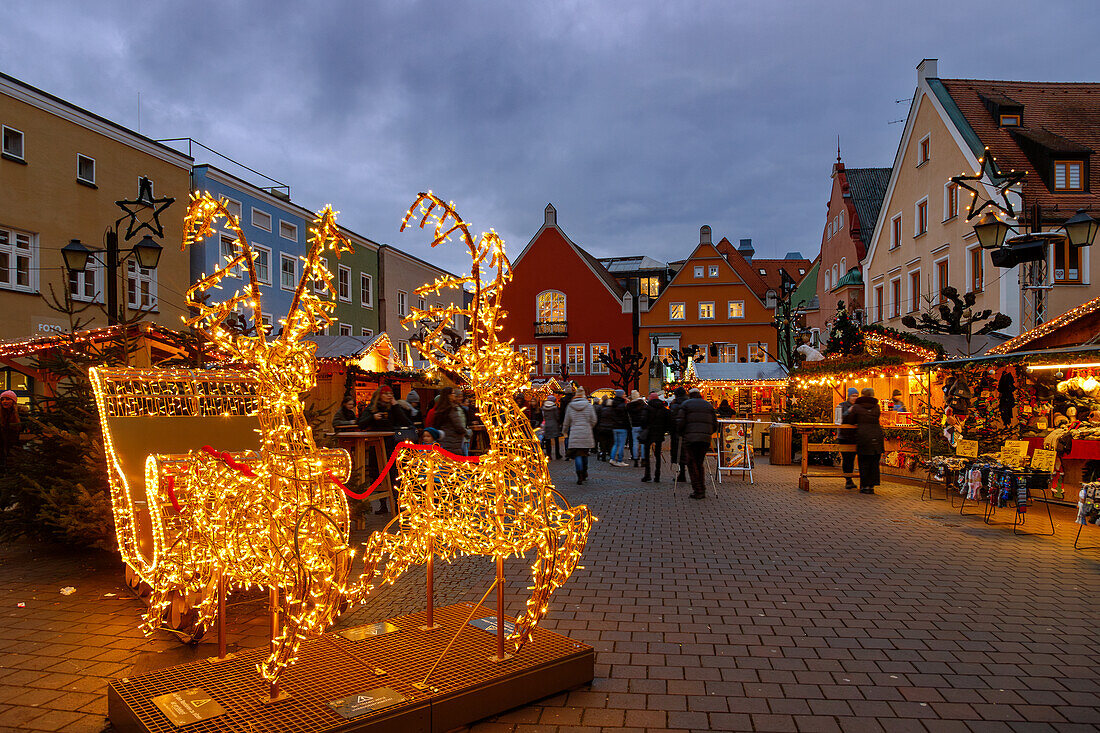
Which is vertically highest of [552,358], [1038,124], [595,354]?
[1038,124]

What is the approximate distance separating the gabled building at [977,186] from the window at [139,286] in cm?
2545

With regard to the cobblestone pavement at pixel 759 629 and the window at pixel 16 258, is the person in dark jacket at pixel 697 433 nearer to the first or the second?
the cobblestone pavement at pixel 759 629

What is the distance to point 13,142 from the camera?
18.6 metres

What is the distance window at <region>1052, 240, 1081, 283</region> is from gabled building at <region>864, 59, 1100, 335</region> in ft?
0.10

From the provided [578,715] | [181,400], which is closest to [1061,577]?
[578,715]

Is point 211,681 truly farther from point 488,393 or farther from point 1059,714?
point 1059,714

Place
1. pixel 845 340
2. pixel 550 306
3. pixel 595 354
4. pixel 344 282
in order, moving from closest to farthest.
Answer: pixel 845 340 < pixel 344 282 < pixel 595 354 < pixel 550 306

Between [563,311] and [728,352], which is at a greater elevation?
[563,311]

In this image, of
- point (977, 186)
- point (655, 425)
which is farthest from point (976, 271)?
point (655, 425)

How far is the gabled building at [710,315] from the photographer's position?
147 ft

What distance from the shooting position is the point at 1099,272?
2194 cm

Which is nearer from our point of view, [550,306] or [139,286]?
[139,286]

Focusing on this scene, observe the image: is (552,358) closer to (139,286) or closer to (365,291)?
(365,291)

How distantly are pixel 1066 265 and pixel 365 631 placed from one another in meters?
24.2
